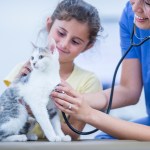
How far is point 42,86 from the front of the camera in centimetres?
87

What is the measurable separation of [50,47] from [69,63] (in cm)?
34

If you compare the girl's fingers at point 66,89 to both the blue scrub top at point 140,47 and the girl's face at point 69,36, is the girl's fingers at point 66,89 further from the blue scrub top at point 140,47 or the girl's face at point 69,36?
the blue scrub top at point 140,47

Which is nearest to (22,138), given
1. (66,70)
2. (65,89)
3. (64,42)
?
(65,89)

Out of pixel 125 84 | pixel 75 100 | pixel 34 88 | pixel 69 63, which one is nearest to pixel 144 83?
pixel 125 84

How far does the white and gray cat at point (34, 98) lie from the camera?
86cm

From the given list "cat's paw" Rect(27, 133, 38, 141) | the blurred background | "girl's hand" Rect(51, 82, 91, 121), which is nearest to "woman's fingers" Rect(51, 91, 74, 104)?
"girl's hand" Rect(51, 82, 91, 121)

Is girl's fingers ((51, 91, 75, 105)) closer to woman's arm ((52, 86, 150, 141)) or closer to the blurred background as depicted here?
woman's arm ((52, 86, 150, 141))

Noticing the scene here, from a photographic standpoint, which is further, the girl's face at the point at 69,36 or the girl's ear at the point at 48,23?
the girl's ear at the point at 48,23

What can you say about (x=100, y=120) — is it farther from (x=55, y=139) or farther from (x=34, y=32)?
(x=34, y=32)

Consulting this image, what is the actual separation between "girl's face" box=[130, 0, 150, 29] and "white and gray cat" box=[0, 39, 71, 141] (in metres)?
0.27

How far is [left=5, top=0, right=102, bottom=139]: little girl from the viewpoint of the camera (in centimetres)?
110

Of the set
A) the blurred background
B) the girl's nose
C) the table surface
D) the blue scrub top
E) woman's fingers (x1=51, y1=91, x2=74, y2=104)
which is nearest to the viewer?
the table surface

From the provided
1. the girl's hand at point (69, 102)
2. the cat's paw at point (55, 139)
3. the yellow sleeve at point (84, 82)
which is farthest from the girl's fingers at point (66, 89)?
the yellow sleeve at point (84, 82)

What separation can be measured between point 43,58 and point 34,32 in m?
0.57
